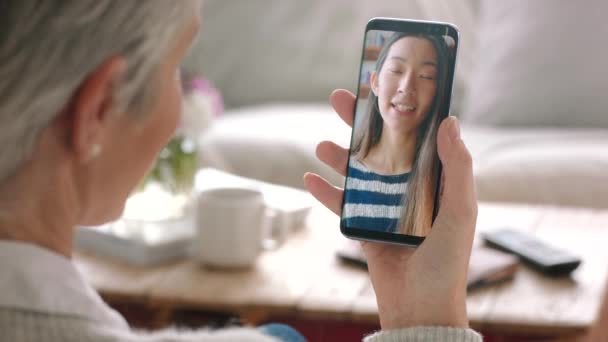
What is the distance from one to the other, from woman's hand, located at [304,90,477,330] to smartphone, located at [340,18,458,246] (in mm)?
31

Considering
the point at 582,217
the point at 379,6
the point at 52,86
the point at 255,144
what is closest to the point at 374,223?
the point at 52,86

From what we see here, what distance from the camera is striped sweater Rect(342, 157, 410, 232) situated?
1013mm

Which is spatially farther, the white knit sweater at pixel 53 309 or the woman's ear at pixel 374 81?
the woman's ear at pixel 374 81

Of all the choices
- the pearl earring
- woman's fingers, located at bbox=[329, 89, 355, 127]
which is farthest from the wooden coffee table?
the pearl earring

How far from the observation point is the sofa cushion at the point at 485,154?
222cm

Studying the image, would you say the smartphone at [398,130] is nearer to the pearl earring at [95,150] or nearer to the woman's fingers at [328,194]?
the woman's fingers at [328,194]

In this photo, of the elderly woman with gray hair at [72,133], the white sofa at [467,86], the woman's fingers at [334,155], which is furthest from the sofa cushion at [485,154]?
the elderly woman with gray hair at [72,133]

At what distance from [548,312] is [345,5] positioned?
1.92 metres

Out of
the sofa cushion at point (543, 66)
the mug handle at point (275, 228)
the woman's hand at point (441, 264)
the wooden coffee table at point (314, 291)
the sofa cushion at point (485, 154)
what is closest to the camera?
the woman's hand at point (441, 264)

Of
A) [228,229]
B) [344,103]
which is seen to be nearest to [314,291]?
[228,229]

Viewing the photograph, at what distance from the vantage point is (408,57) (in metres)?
1.00

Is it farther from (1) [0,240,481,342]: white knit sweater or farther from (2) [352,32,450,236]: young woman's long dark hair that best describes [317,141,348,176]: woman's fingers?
(1) [0,240,481,342]: white knit sweater

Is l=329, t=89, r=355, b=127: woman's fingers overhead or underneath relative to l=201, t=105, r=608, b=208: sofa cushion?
underneath

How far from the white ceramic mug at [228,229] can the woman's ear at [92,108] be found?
27.6 inches
